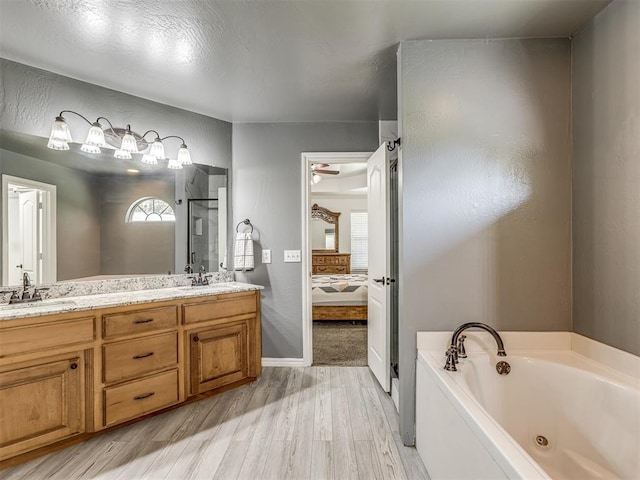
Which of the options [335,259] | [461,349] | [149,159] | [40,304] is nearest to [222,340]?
[40,304]

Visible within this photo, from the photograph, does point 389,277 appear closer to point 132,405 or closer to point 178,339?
point 178,339

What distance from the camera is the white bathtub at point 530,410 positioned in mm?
1212

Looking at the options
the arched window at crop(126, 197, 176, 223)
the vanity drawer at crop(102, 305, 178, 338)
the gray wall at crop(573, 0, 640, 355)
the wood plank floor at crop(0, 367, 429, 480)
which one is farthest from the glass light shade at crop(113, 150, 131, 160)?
the gray wall at crop(573, 0, 640, 355)

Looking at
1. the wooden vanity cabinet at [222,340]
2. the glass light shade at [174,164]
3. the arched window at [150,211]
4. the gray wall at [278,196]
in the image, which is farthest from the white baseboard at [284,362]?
the glass light shade at [174,164]

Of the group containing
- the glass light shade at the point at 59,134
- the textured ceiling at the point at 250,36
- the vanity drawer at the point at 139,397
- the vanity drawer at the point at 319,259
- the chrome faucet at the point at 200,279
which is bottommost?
the vanity drawer at the point at 139,397

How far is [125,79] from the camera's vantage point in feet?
7.45

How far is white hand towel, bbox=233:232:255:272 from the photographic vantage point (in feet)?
9.39

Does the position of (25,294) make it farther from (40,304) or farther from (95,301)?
(95,301)

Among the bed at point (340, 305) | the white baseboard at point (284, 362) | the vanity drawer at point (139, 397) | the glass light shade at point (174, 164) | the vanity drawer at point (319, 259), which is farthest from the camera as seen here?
the vanity drawer at point (319, 259)

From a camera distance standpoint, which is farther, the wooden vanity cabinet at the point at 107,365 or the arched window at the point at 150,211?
the arched window at the point at 150,211

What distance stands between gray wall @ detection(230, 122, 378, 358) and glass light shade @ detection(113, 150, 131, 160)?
0.89m

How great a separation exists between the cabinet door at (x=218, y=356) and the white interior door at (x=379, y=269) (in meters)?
1.10

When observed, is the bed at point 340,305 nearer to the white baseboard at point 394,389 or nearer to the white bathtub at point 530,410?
the white baseboard at point 394,389

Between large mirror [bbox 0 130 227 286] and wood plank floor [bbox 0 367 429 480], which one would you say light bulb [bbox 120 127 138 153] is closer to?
large mirror [bbox 0 130 227 286]
